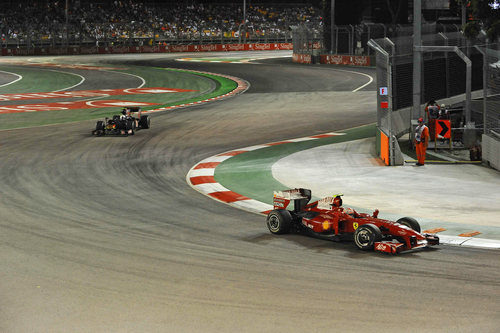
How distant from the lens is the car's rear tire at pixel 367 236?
31.5ft

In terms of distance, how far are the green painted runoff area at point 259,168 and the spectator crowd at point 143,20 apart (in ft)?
180

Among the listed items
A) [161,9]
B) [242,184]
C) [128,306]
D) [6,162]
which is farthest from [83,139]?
[161,9]

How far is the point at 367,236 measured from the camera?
965cm

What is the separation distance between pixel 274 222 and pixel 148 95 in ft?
81.9

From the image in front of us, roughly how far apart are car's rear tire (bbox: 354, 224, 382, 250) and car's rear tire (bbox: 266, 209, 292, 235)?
120 cm

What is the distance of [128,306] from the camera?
7.59 metres

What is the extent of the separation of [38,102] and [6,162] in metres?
15.7

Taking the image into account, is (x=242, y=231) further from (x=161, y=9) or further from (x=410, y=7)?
(x=161, y=9)

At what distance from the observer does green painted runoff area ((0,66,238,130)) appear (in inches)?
1050

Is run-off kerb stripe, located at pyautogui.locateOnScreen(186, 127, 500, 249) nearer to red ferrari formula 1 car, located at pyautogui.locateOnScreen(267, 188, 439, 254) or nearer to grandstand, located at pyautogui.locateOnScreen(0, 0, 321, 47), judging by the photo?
red ferrari formula 1 car, located at pyautogui.locateOnScreen(267, 188, 439, 254)

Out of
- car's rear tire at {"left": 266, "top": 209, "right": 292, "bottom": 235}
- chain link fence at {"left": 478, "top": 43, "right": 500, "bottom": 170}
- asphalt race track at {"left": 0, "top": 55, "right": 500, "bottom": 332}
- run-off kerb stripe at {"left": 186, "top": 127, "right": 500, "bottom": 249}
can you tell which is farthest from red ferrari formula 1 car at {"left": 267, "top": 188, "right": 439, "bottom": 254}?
chain link fence at {"left": 478, "top": 43, "right": 500, "bottom": 170}

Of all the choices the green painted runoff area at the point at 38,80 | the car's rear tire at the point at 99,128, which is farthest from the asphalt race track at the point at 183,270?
the green painted runoff area at the point at 38,80

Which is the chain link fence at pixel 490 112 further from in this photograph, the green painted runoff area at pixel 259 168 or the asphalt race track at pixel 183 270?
the asphalt race track at pixel 183 270

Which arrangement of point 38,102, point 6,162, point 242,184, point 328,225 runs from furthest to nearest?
1. point 38,102
2. point 6,162
3. point 242,184
4. point 328,225
